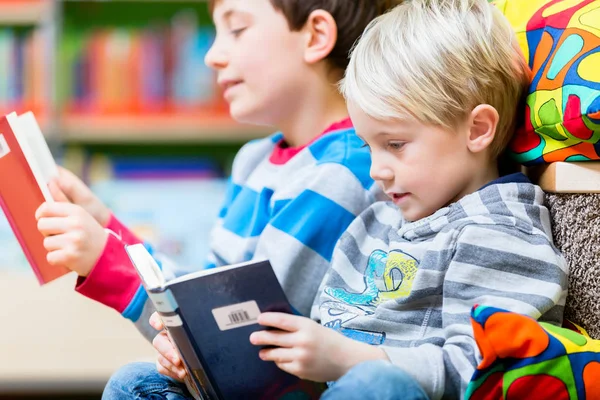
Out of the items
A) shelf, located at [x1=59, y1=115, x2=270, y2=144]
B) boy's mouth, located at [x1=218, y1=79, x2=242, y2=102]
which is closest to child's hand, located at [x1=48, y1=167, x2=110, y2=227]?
boy's mouth, located at [x1=218, y1=79, x2=242, y2=102]

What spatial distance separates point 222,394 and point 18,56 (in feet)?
6.95

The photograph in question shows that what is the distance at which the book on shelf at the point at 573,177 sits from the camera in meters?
0.94

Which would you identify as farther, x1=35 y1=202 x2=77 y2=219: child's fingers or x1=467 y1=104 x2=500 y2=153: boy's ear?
x1=35 y1=202 x2=77 y2=219: child's fingers

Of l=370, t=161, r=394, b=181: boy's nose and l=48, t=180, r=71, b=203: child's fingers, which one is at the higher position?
l=48, t=180, r=71, b=203: child's fingers

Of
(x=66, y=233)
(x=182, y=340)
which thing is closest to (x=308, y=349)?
(x=182, y=340)

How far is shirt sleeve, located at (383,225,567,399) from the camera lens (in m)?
0.85

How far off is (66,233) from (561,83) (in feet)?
2.37

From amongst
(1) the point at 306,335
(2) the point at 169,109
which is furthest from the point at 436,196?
(2) the point at 169,109

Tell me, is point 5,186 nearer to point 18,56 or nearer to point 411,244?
point 411,244

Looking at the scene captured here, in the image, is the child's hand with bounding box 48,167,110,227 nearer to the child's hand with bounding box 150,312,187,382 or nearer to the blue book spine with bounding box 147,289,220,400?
the child's hand with bounding box 150,312,187,382

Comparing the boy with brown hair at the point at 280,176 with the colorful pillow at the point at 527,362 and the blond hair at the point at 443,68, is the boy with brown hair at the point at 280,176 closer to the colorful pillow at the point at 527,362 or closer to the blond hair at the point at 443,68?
the blond hair at the point at 443,68

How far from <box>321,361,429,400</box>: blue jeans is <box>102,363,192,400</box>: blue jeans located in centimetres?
31

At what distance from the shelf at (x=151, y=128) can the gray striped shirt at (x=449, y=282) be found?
167cm

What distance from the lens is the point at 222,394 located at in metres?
0.88
